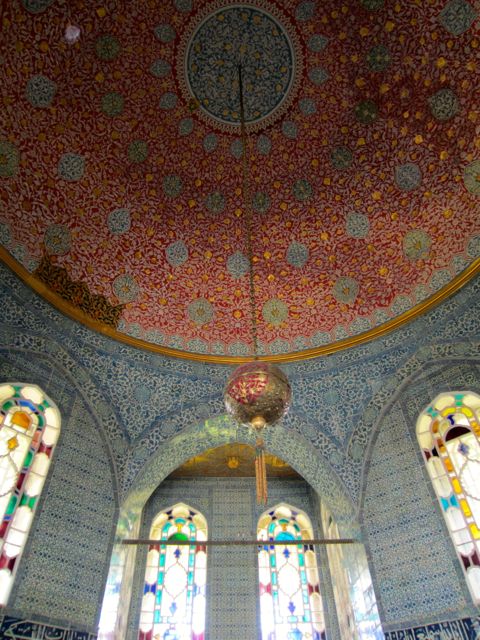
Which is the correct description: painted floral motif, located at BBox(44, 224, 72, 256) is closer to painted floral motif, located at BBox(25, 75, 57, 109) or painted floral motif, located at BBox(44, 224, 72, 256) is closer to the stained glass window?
painted floral motif, located at BBox(25, 75, 57, 109)

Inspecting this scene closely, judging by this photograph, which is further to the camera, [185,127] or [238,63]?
[185,127]

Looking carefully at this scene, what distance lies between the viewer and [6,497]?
15.5 feet

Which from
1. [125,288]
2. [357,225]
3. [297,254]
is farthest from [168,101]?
[357,225]

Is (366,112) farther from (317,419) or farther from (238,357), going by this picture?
(317,419)

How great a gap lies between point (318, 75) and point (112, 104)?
8.45 feet

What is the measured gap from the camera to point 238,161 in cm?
670

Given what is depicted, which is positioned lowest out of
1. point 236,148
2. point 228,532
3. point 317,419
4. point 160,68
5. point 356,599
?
point 356,599

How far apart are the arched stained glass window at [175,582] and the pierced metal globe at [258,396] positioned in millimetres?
4025

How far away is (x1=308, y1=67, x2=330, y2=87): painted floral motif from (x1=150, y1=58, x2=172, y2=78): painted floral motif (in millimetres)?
1765

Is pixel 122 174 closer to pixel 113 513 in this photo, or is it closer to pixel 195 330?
pixel 195 330

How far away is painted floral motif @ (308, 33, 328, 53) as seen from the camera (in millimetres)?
5899

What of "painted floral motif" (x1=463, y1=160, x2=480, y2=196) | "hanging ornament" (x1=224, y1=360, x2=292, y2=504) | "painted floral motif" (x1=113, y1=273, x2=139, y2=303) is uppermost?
"painted floral motif" (x1=463, y1=160, x2=480, y2=196)

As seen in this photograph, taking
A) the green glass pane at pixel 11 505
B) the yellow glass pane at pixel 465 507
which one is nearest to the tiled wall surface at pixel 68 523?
the green glass pane at pixel 11 505

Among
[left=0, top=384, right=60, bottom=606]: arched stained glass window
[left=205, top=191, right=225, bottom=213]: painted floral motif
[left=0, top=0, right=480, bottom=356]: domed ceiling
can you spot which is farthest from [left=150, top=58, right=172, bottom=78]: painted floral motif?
[left=0, top=384, right=60, bottom=606]: arched stained glass window
